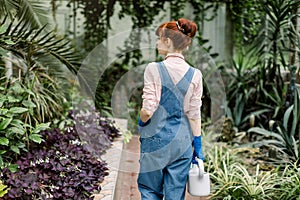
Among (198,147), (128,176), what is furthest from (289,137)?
(198,147)

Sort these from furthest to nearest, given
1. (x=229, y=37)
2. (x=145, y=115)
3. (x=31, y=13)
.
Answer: (x=229, y=37)
(x=31, y=13)
(x=145, y=115)

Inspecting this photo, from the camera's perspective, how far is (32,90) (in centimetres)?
390

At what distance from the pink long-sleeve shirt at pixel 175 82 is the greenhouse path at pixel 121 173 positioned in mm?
997

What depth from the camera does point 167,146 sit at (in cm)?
257

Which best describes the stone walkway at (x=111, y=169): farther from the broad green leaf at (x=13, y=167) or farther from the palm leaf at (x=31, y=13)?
the palm leaf at (x=31, y=13)

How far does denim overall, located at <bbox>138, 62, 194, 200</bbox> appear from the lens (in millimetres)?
2504

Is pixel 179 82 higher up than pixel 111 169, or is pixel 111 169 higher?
pixel 179 82

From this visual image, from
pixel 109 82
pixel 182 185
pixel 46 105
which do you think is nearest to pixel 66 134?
pixel 46 105

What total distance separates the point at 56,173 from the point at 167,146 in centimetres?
102

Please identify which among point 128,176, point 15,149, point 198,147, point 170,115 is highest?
point 170,115

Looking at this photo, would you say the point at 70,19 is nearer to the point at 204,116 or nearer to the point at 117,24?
the point at 117,24

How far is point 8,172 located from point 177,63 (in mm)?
1410

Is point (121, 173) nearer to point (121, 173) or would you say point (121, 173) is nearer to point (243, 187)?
point (121, 173)

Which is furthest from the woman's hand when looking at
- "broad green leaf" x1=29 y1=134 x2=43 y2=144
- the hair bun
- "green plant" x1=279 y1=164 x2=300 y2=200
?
"green plant" x1=279 y1=164 x2=300 y2=200
